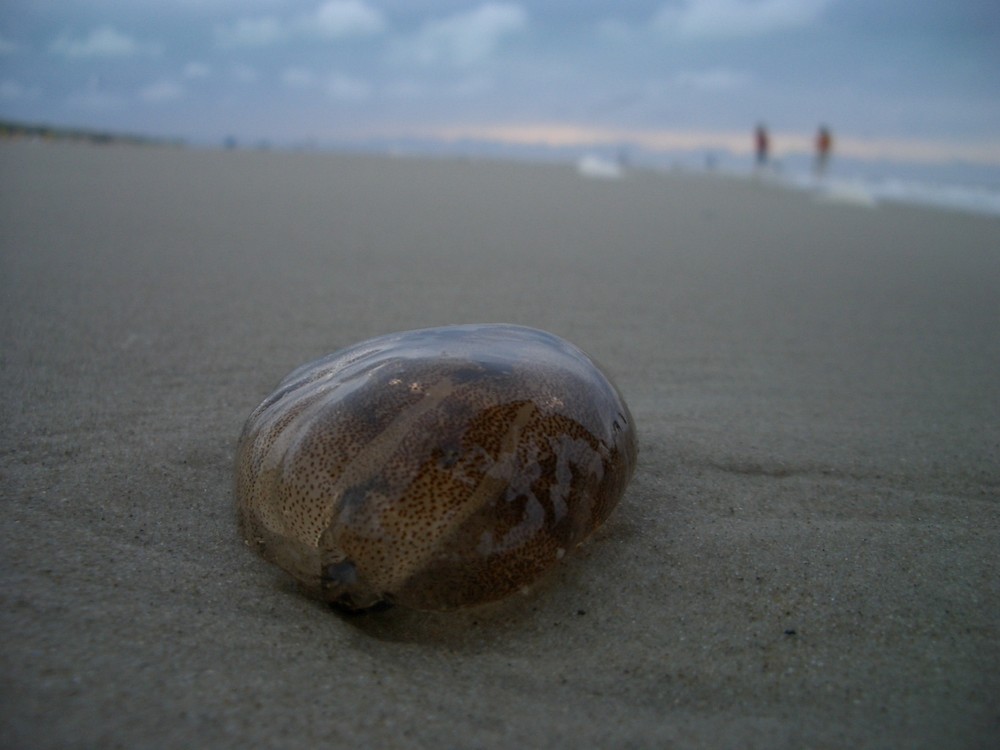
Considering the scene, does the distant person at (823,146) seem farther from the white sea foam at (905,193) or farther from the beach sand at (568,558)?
the beach sand at (568,558)

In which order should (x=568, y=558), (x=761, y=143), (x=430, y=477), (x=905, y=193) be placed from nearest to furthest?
(x=430, y=477) < (x=568, y=558) < (x=905, y=193) < (x=761, y=143)

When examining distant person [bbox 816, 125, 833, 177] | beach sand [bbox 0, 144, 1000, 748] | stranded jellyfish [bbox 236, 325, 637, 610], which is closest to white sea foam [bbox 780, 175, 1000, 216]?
distant person [bbox 816, 125, 833, 177]

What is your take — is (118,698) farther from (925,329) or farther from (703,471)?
(925,329)

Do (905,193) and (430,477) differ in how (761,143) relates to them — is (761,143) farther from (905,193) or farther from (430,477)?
(430,477)

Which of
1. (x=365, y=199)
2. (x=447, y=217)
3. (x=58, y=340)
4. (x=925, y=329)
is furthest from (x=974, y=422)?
(x=365, y=199)

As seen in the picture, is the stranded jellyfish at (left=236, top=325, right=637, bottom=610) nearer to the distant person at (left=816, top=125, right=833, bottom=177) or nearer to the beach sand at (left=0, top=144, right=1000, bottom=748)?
the beach sand at (left=0, top=144, right=1000, bottom=748)

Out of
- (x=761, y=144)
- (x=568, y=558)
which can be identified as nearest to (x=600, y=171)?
(x=761, y=144)

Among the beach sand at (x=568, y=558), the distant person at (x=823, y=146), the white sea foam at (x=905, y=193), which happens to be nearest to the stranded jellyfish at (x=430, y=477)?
the beach sand at (x=568, y=558)
